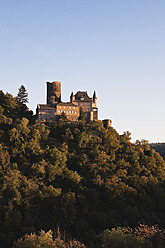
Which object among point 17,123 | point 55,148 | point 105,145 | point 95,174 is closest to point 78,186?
point 95,174

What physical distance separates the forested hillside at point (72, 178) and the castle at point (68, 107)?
9.97ft

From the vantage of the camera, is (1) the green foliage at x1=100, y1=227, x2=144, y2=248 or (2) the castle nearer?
(1) the green foliage at x1=100, y1=227, x2=144, y2=248

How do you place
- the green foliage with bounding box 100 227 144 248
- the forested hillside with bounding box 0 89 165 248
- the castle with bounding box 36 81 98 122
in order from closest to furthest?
the green foliage with bounding box 100 227 144 248 < the forested hillside with bounding box 0 89 165 248 < the castle with bounding box 36 81 98 122

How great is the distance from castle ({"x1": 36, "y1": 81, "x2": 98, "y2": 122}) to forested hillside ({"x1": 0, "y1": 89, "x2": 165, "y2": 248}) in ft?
9.97

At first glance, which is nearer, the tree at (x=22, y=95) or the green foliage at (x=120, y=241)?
the green foliage at (x=120, y=241)

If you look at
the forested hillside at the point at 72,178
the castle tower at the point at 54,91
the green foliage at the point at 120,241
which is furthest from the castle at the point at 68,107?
the green foliage at the point at 120,241

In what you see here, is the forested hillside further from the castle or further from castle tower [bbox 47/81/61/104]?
castle tower [bbox 47/81/61/104]

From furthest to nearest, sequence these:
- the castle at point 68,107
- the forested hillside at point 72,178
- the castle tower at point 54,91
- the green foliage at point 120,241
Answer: the castle tower at point 54,91 < the castle at point 68,107 < the forested hillside at point 72,178 < the green foliage at point 120,241

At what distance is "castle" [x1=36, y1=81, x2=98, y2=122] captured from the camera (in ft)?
308

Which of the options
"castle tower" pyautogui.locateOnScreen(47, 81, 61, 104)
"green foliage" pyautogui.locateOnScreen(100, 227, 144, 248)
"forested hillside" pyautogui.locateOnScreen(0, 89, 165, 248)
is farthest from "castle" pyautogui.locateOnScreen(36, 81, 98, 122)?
"green foliage" pyautogui.locateOnScreen(100, 227, 144, 248)

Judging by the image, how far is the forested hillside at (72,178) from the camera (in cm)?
7000

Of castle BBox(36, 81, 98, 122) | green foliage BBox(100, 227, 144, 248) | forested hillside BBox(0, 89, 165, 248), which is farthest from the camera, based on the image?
castle BBox(36, 81, 98, 122)

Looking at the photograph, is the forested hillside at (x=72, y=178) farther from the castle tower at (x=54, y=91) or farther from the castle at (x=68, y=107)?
the castle tower at (x=54, y=91)

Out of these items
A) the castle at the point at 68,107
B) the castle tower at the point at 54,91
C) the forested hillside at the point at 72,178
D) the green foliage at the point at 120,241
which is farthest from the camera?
the castle tower at the point at 54,91
